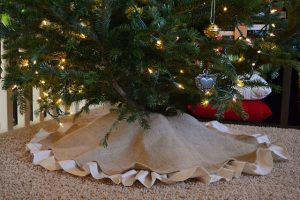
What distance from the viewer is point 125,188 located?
36.5 inches

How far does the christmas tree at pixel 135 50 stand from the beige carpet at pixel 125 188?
0.65 feet

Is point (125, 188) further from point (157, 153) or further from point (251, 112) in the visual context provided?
point (251, 112)

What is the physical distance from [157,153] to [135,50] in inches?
11.9

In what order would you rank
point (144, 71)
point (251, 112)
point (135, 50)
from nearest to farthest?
point (135, 50)
point (144, 71)
point (251, 112)

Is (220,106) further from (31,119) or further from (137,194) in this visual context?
(31,119)

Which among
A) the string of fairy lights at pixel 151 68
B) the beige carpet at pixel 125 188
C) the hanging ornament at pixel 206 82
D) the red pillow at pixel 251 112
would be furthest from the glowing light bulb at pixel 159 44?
the red pillow at pixel 251 112

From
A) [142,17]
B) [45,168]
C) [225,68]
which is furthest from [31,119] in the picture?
[225,68]

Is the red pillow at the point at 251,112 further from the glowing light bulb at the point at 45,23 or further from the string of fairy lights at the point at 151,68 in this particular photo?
the glowing light bulb at the point at 45,23

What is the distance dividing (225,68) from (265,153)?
328mm

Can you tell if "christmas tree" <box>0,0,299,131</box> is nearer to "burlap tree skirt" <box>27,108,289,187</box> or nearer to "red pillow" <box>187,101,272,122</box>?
"burlap tree skirt" <box>27,108,289,187</box>

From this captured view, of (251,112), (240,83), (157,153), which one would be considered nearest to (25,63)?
(157,153)

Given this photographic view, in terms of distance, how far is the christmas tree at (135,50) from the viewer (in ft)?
2.95

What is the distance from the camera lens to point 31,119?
172 centimetres

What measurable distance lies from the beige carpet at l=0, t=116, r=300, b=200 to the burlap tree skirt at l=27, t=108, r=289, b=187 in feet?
0.08
